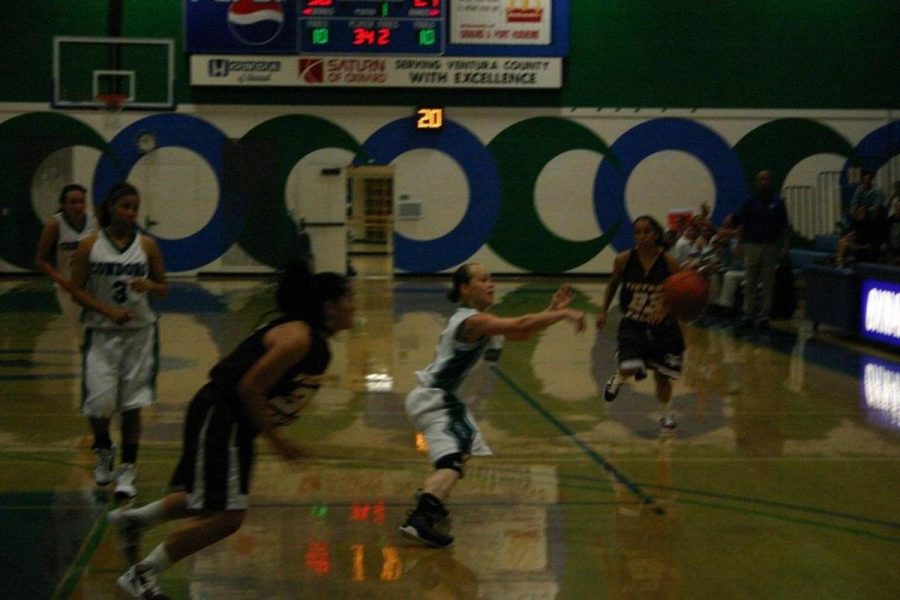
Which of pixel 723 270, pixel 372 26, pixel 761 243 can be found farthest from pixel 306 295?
pixel 372 26

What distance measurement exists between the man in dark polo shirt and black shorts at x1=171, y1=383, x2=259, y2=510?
12769 millimetres

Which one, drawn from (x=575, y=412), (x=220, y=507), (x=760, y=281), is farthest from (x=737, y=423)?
(x=760, y=281)

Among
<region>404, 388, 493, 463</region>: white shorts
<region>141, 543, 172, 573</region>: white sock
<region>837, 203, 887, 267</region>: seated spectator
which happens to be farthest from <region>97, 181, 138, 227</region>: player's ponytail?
<region>837, 203, 887, 267</region>: seated spectator

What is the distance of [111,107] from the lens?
81.6 feet

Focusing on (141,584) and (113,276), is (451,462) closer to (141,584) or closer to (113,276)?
(141,584)

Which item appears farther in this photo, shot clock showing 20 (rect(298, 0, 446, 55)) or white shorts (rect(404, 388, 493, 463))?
shot clock showing 20 (rect(298, 0, 446, 55))

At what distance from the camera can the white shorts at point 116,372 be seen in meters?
7.68

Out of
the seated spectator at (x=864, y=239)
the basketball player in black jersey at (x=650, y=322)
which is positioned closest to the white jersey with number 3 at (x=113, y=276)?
the basketball player in black jersey at (x=650, y=322)

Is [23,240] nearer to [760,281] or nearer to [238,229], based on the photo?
[238,229]

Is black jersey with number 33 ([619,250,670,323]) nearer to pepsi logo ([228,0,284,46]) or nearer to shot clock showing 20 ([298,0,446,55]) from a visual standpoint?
shot clock showing 20 ([298,0,446,55])

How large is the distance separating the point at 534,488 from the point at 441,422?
1.26 meters

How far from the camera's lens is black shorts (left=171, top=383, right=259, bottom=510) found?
534 cm

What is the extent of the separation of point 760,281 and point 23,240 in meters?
15.9

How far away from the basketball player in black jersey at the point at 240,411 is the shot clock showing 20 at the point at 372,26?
793 inches
